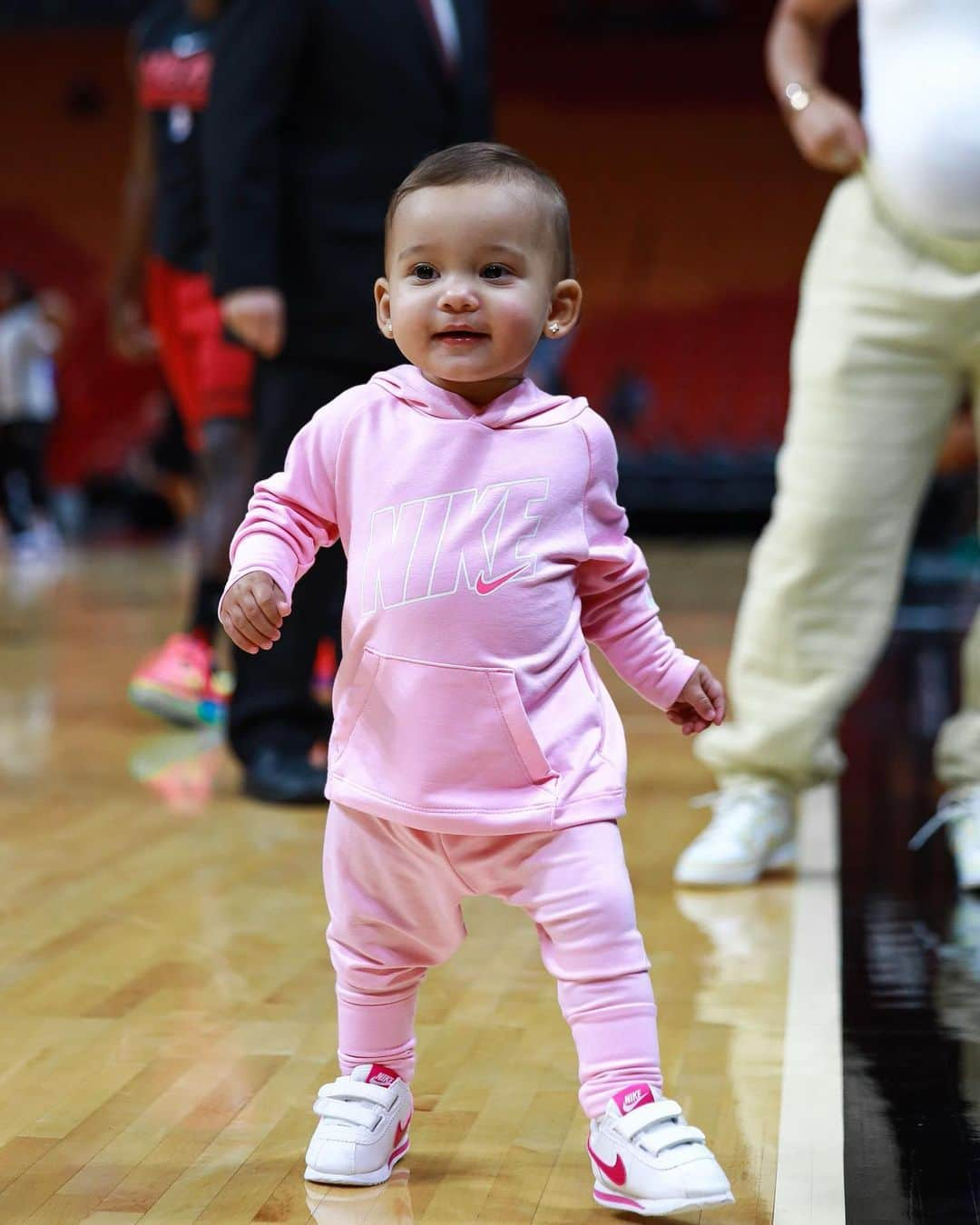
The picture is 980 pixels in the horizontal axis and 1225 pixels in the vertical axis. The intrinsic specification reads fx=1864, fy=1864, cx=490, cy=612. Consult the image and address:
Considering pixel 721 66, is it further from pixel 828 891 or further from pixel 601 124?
pixel 828 891

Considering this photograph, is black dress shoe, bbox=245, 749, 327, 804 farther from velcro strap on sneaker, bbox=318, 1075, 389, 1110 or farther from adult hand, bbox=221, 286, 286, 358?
velcro strap on sneaker, bbox=318, 1075, 389, 1110

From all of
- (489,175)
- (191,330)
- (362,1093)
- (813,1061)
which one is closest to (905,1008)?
(813,1061)

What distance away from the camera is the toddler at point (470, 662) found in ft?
4.16

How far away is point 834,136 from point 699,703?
1.08m

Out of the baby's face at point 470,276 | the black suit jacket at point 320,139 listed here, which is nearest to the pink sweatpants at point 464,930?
the baby's face at point 470,276

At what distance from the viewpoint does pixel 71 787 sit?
114 inches

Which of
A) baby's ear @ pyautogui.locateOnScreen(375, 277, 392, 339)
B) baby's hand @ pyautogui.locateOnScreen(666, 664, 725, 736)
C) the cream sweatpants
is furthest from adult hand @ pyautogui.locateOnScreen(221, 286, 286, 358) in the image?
baby's hand @ pyautogui.locateOnScreen(666, 664, 725, 736)

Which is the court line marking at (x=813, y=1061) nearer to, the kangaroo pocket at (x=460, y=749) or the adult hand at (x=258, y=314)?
the kangaroo pocket at (x=460, y=749)

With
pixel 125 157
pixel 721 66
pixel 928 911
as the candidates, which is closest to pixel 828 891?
pixel 928 911

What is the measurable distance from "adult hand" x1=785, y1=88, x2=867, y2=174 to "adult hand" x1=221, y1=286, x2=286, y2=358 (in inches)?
31.4

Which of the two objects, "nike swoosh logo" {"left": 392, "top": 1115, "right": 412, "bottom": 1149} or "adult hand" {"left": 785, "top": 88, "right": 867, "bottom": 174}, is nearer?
"nike swoosh logo" {"left": 392, "top": 1115, "right": 412, "bottom": 1149}

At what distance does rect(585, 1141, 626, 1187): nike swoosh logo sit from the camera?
1252mm

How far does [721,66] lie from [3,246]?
5.38 m

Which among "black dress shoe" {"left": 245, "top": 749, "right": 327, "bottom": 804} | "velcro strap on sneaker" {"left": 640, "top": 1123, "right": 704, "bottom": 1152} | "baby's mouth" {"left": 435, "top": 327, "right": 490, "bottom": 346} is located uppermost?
"baby's mouth" {"left": 435, "top": 327, "right": 490, "bottom": 346}
